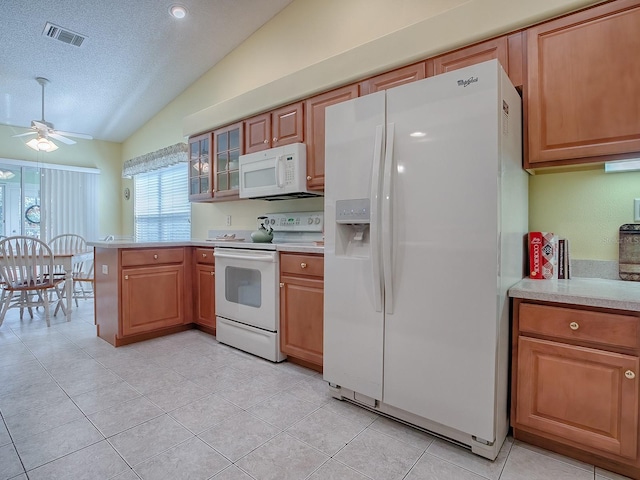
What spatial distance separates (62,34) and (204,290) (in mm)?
2724

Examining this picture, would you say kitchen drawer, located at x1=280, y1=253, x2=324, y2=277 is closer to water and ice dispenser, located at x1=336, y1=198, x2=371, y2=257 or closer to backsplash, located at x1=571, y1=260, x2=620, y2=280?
water and ice dispenser, located at x1=336, y1=198, x2=371, y2=257

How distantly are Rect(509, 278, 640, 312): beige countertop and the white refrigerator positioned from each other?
97mm

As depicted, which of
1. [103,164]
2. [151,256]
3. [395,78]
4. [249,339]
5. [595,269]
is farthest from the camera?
[103,164]

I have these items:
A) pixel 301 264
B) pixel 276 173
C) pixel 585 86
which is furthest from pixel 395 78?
pixel 301 264

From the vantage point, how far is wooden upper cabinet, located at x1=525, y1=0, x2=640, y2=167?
4.87ft

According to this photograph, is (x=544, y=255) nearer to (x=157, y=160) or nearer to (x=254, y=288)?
(x=254, y=288)

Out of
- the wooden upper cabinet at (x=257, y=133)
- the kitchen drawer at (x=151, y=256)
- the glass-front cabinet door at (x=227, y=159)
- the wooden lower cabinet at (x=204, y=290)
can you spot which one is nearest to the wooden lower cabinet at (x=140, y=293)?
the kitchen drawer at (x=151, y=256)

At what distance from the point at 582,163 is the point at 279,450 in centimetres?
197

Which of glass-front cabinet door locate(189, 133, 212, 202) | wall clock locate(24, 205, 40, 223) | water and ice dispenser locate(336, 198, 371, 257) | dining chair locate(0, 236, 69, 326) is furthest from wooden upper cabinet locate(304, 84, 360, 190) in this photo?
wall clock locate(24, 205, 40, 223)

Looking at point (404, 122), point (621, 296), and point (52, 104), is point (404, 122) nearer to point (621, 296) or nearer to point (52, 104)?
point (621, 296)

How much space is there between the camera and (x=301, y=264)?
2369 mm

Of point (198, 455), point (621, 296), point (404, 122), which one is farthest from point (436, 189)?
point (198, 455)

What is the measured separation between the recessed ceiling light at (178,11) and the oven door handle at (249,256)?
2136 mm

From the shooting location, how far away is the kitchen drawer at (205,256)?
10.3 ft
